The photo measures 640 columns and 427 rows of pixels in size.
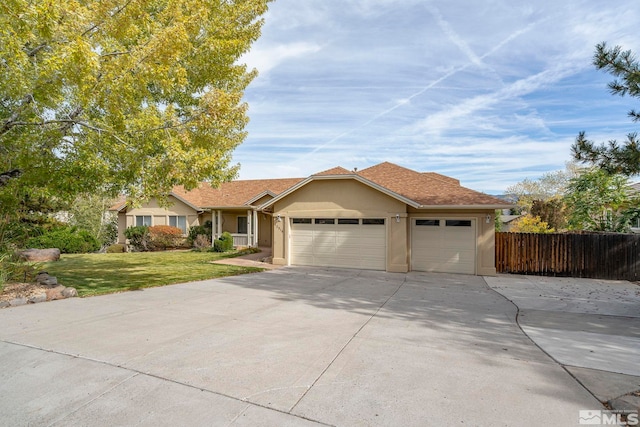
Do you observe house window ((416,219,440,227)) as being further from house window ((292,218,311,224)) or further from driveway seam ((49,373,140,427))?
driveway seam ((49,373,140,427))

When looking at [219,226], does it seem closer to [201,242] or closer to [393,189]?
[201,242]

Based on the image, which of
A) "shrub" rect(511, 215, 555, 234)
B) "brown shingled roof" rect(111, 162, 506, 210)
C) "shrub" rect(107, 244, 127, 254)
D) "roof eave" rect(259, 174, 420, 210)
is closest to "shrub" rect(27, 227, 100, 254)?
"shrub" rect(107, 244, 127, 254)

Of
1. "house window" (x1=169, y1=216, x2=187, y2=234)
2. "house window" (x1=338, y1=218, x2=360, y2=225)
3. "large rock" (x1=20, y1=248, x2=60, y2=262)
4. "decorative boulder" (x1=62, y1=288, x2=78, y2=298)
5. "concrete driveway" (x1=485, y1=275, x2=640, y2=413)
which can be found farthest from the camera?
"house window" (x1=169, y1=216, x2=187, y2=234)

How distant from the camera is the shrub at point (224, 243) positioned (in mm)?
20234

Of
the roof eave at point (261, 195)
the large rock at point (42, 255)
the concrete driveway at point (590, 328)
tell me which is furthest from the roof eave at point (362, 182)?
the large rock at point (42, 255)

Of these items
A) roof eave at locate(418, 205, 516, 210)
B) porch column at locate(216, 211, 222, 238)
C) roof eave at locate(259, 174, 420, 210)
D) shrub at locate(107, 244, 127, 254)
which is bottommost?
shrub at locate(107, 244, 127, 254)

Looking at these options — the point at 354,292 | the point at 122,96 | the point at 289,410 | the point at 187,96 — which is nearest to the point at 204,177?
the point at 122,96

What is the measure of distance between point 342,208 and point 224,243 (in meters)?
9.41

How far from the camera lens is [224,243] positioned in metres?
20.3

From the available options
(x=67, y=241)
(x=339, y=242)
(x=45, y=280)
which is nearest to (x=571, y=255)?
(x=339, y=242)

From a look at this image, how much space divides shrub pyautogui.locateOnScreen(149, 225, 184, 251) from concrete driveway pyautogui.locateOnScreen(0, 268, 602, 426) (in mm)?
15153

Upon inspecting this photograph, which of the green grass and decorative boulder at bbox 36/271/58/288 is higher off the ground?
decorative boulder at bbox 36/271/58/288

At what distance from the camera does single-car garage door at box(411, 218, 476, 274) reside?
43.6ft

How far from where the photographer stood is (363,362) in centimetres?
429
